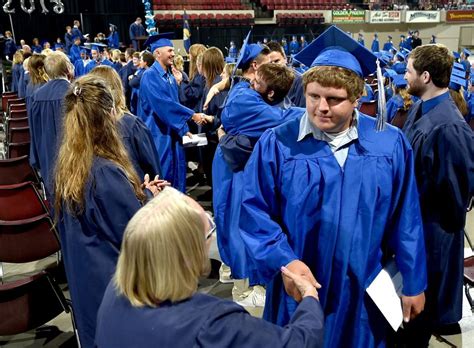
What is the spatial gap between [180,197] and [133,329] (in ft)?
1.08

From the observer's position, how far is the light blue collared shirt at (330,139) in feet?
5.62

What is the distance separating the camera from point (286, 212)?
1753 millimetres

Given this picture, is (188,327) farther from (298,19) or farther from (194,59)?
(298,19)

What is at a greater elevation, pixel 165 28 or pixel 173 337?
pixel 165 28

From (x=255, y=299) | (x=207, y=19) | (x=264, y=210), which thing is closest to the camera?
(x=264, y=210)

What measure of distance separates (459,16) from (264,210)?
2756 centimetres

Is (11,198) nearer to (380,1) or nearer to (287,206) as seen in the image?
(287,206)

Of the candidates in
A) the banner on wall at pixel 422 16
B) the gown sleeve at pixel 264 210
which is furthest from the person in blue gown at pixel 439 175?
the banner on wall at pixel 422 16

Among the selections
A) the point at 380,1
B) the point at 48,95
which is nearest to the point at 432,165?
the point at 48,95

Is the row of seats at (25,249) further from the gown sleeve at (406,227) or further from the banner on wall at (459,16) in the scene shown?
the banner on wall at (459,16)

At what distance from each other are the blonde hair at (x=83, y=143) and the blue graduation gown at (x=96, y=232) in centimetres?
4

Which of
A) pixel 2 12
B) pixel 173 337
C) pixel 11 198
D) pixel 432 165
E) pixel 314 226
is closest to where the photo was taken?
pixel 173 337

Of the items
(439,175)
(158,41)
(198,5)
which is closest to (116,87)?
(158,41)

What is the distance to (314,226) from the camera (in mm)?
1719
